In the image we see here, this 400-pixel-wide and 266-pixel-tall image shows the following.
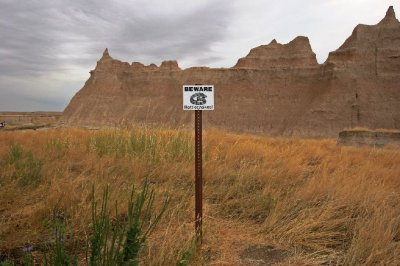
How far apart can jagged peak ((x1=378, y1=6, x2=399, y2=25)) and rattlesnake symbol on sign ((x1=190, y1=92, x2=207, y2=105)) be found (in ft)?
163

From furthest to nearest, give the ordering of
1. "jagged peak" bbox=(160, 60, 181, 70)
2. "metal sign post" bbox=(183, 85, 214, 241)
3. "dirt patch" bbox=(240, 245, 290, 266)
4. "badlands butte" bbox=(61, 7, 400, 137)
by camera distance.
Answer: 1. "jagged peak" bbox=(160, 60, 181, 70)
2. "badlands butte" bbox=(61, 7, 400, 137)
3. "metal sign post" bbox=(183, 85, 214, 241)
4. "dirt patch" bbox=(240, 245, 290, 266)

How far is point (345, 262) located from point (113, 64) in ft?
211

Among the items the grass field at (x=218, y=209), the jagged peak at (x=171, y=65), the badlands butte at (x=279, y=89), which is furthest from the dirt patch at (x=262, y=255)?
the jagged peak at (x=171, y=65)

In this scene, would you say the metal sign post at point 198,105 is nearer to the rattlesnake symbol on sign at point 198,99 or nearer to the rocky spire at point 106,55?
the rattlesnake symbol on sign at point 198,99

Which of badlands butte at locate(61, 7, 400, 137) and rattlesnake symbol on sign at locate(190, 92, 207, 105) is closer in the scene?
rattlesnake symbol on sign at locate(190, 92, 207, 105)

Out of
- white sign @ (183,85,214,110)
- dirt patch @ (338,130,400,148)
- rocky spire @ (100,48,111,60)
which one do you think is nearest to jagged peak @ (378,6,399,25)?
dirt patch @ (338,130,400,148)

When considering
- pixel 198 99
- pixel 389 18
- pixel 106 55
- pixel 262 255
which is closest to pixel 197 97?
pixel 198 99

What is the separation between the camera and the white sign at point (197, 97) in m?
3.05

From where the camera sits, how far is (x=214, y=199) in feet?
14.5

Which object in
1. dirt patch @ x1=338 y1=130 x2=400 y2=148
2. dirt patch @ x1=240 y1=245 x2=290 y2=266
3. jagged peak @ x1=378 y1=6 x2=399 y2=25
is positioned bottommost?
dirt patch @ x1=338 y1=130 x2=400 y2=148

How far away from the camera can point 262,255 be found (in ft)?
9.52

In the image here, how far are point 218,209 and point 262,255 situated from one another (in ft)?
3.61

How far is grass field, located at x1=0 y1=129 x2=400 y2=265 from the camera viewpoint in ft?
9.20

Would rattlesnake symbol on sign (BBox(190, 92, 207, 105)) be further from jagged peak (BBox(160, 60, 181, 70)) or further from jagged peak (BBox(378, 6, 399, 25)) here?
jagged peak (BBox(160, 60, 181, 70))
